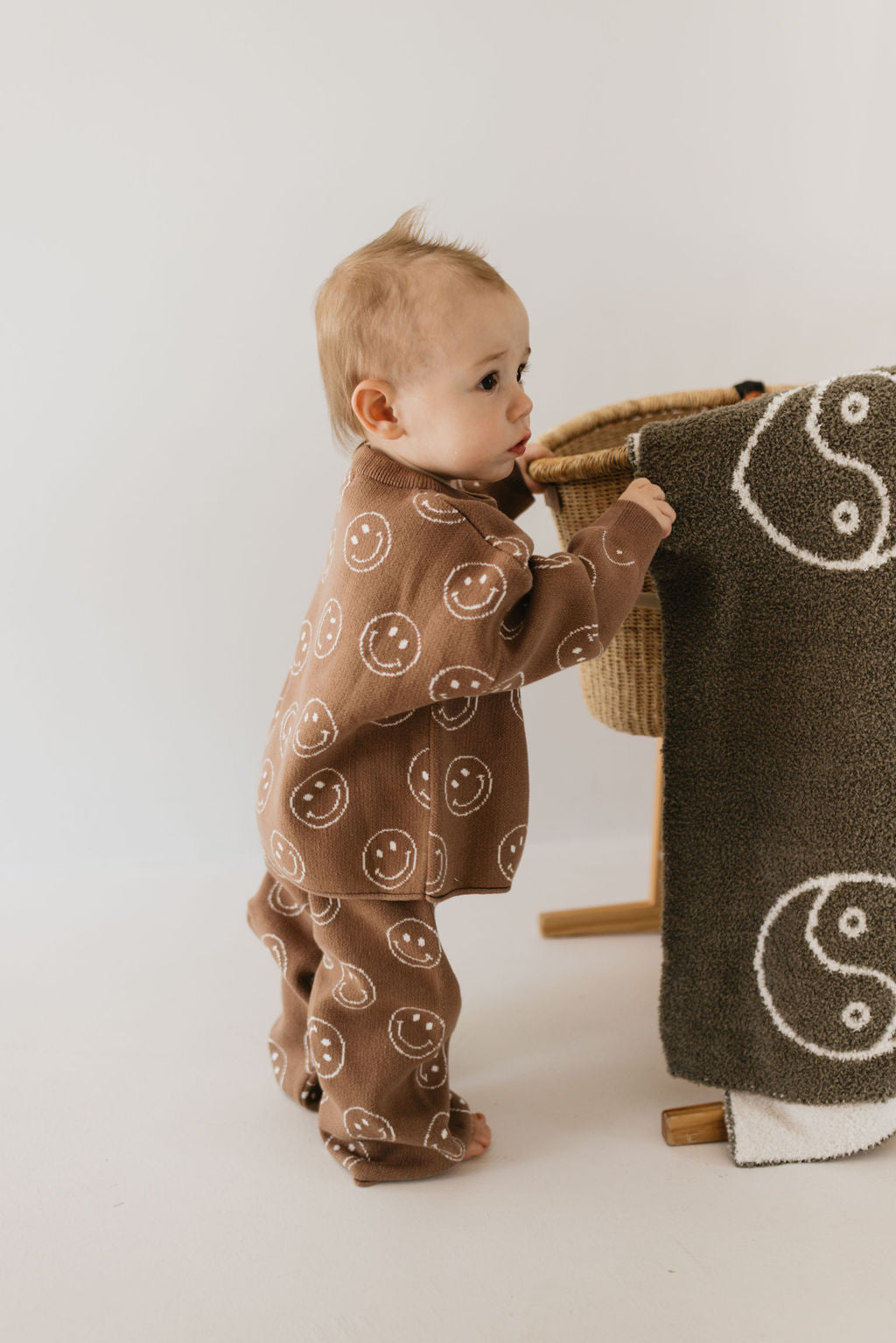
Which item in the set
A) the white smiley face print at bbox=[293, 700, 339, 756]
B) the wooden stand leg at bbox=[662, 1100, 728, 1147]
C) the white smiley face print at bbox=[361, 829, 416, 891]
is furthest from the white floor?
the white smiley face print at bbox=[293, 700, 339, 756]

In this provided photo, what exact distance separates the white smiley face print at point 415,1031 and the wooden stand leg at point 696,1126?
27 cm

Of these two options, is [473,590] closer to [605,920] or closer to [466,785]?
[466,785]

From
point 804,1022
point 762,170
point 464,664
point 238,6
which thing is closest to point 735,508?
point 464,664

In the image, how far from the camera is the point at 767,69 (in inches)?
66.3

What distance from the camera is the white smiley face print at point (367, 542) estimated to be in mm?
1039

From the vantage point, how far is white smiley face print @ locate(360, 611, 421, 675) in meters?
1.02

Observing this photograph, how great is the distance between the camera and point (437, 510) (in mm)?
1033

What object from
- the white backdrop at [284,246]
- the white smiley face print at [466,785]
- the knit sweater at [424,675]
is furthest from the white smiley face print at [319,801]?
the white backdrop at [284,246]

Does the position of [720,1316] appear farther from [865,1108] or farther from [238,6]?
[238,6]

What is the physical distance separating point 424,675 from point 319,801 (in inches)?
7.2

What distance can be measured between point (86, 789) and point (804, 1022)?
1258mm

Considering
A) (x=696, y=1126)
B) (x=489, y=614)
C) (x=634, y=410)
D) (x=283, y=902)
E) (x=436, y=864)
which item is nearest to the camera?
(x=489, y=614)

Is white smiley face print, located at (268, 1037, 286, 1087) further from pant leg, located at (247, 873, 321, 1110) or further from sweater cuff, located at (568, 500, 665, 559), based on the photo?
sweater cuff, located at (568, 500, 665, 559)

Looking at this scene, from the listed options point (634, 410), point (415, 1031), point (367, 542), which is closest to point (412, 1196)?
point (415, 1031)
